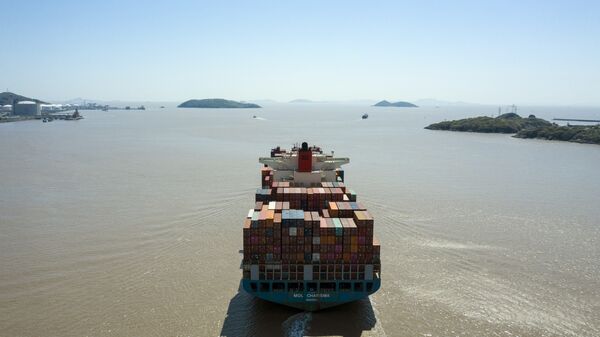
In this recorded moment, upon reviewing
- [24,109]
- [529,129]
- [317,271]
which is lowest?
[317,271]

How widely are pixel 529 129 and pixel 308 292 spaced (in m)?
116

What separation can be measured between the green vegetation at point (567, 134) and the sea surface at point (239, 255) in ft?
179

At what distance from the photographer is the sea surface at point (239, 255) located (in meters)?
19.4

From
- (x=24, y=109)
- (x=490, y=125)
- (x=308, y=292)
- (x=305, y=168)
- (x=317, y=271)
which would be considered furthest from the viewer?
(x=24, y=109)

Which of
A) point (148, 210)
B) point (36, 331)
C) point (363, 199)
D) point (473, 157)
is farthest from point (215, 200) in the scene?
point (473, 157)

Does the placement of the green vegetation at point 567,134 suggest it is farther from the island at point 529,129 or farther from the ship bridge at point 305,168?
the ship bridge at point 305,168

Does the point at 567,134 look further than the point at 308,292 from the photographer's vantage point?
Yes

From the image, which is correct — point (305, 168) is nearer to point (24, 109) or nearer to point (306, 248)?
point (306, 248)

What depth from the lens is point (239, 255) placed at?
26625 mm

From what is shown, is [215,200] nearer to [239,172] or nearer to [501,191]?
[239,172]

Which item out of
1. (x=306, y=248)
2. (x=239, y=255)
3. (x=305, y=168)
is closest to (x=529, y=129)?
(x=305, y=168)

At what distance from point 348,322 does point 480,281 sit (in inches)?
325

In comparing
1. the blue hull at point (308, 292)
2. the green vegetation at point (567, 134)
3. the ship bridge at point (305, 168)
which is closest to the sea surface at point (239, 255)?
the blue hull at point (308, 292)

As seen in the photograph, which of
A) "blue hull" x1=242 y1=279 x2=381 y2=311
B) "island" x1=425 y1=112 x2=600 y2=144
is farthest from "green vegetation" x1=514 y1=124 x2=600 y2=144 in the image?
"blue hull" x1=242 y1=279 x2=381 y2=311
